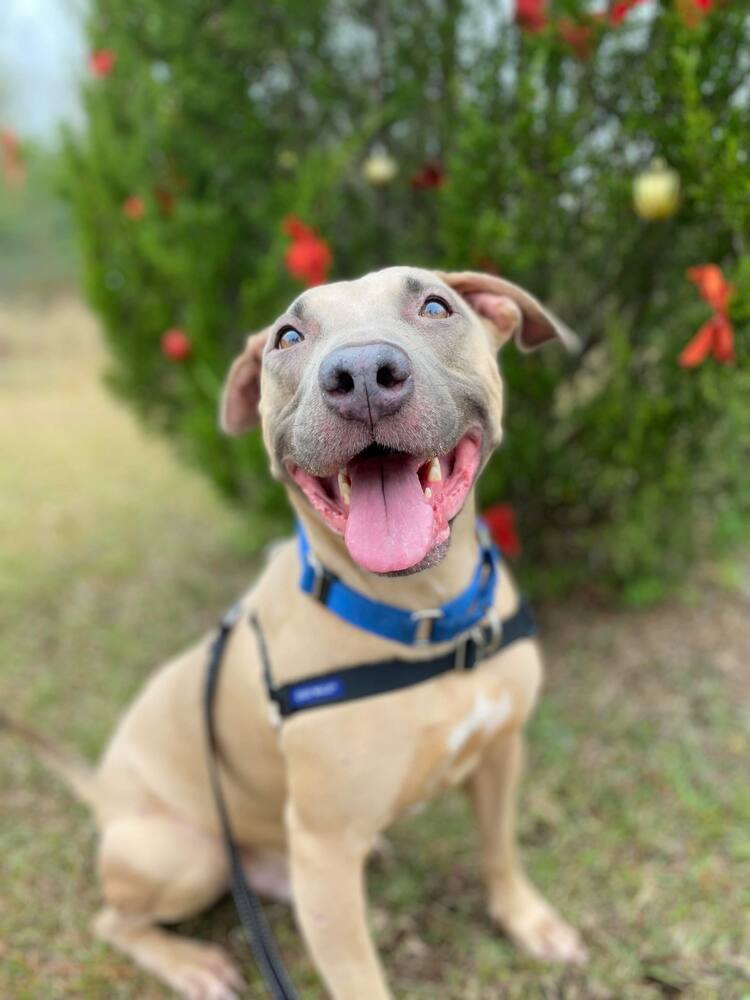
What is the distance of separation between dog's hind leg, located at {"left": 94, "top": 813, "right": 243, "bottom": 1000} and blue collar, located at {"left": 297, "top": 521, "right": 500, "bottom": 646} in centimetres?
103

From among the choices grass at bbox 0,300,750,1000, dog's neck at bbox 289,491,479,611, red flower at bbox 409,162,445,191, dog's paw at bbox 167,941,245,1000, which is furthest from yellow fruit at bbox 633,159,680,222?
dog's paw at bbox 167,941,245,1000

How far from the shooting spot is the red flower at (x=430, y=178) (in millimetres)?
3568

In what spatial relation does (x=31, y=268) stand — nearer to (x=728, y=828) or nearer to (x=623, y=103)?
(x=623, y=103)

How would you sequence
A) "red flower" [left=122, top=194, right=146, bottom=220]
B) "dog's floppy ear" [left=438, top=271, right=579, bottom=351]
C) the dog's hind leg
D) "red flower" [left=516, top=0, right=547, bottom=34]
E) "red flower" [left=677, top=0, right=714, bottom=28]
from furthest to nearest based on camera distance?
1. "red flower" [left=122, top=194, right=146, bottom=220]
2. "red flower" [left=516, top=0, right=547, bottom=34]
3. "red flower" [left=677, top=0, right=714, bottom=28]
4. the dog's hind leg
5. "dog's floppy ear" [left=438, top=271, right=579, bottom=351]

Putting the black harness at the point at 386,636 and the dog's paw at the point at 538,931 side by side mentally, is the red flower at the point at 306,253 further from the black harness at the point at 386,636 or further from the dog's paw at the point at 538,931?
the dog's paw at the point at 538,931

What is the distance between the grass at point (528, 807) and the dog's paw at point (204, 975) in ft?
0.32

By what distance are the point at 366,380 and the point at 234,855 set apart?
5.54 ft

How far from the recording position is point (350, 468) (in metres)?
1.75

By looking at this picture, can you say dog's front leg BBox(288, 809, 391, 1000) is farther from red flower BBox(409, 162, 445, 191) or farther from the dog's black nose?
red flower BBox(409, 162, 445, 191)

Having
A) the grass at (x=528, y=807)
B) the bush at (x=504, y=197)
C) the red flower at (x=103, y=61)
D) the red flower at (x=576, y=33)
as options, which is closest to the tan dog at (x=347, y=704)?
the grass at (x=528, y=807)

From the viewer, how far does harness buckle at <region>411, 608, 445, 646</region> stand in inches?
79.7

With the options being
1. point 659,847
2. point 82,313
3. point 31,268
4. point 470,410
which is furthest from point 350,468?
point 31,268

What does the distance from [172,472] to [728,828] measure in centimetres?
636

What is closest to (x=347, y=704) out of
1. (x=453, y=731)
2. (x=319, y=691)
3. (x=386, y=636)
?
(x=319, y=691)
